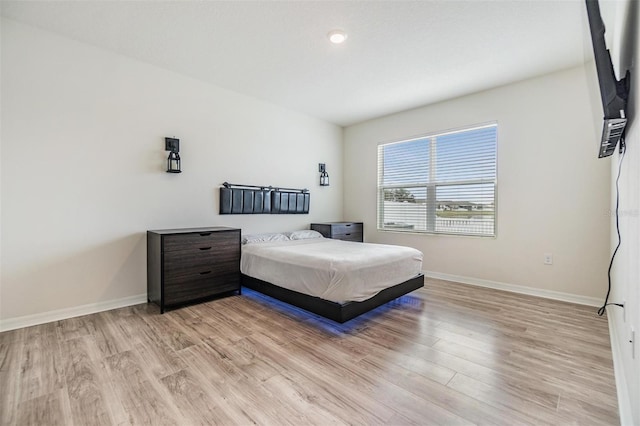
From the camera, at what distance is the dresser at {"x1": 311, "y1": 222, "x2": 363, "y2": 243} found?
4.65 m

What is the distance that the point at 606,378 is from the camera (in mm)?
1723

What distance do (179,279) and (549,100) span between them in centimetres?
456

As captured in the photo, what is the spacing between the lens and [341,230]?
188 inches

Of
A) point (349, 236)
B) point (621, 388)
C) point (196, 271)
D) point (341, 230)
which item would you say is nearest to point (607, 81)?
point (621, 388)

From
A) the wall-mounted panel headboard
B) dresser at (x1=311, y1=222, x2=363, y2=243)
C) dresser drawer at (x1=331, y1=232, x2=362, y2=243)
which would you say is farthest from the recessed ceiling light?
dresser drawer at (x1=331, y1=232, x2=362, y2=243)

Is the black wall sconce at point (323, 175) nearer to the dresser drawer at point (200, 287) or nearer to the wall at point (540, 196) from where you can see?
the wall at point (540, 196)

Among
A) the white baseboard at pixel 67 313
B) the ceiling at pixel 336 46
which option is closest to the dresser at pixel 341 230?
the ceiling at pixel 336 46

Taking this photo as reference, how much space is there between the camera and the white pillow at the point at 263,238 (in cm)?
374

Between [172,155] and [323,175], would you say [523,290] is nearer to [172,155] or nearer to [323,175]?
[323,175]

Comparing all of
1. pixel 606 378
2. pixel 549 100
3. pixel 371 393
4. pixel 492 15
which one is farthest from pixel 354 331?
pixel 549 100

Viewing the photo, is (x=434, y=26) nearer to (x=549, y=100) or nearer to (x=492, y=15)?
(x=492, y=15)

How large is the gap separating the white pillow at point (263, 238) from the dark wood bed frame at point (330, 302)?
491 mm

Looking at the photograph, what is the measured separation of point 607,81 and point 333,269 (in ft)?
6.48

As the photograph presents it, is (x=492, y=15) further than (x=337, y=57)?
No
